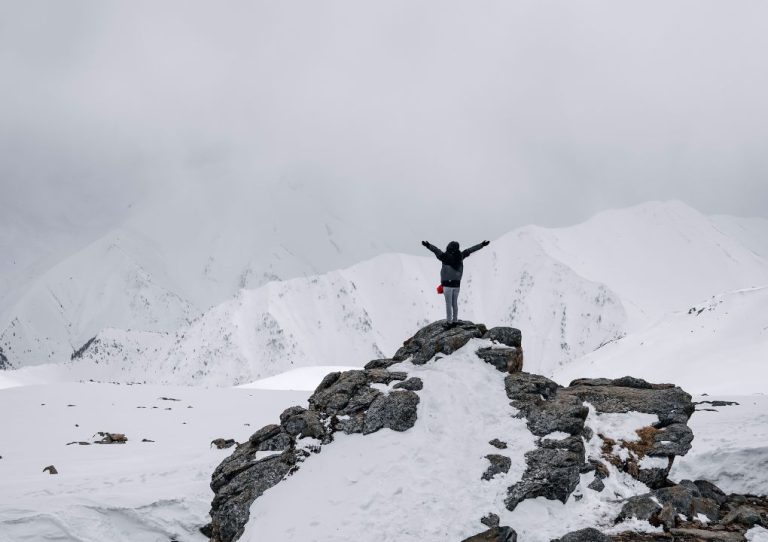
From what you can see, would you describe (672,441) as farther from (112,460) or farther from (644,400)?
(112,460)

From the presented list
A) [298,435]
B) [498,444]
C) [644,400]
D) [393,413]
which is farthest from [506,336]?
[298,435]

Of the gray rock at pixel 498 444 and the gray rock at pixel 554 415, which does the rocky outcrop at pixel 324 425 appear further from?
the gray rock at pixel 554 415

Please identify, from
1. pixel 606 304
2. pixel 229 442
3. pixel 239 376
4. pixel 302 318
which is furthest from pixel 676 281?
pixel 229 442

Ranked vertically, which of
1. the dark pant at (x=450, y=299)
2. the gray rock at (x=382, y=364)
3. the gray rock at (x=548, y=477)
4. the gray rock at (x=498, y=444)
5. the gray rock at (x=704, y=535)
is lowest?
the gray rock at (x=704, y=535)

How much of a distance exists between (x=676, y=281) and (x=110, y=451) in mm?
198425

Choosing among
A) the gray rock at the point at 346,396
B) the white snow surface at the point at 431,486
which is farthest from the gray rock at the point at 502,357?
the gray rock at the point at 346,396

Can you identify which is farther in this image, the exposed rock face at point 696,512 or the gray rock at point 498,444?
the gray rock at point 498,444

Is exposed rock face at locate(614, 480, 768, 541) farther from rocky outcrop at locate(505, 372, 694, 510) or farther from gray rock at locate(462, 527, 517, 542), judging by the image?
gray rock at locate(462, 527, 517, 542)

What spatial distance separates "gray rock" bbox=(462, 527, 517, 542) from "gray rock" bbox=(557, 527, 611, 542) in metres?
1.03

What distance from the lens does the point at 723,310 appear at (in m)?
57.9

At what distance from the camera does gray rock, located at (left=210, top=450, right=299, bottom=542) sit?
13312mm

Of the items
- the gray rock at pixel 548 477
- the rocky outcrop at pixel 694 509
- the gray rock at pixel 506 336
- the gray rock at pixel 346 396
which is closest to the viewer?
the rocky outcrop at pixel 694 509

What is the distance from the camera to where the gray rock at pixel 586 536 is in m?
10.6

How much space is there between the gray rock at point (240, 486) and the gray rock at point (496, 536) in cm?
547
